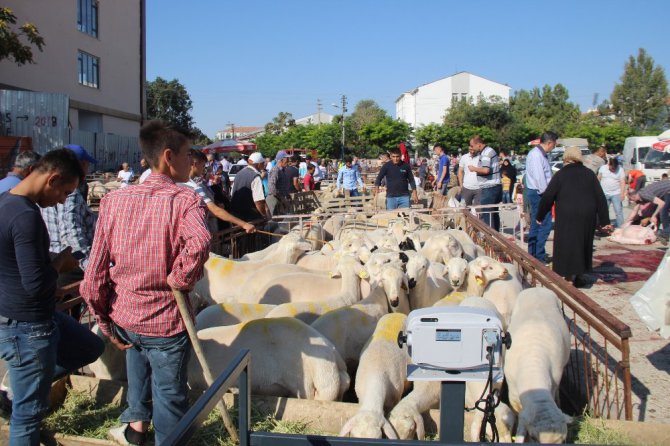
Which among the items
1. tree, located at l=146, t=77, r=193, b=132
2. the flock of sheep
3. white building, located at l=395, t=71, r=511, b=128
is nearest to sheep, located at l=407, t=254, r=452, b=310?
the flock of sheep

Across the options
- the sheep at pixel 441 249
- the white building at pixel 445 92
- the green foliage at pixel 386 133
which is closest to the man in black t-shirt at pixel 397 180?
the sheep at pixel 441 249

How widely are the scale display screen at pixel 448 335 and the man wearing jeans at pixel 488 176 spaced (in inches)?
344

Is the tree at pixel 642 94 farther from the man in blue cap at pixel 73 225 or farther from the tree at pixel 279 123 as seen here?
the man in blue cap at pixel 73 225

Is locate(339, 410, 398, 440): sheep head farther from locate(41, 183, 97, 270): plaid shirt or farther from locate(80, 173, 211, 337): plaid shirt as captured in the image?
locate(41, 183, 97, 270): plaid shirt

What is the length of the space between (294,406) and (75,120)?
2667 centimetres

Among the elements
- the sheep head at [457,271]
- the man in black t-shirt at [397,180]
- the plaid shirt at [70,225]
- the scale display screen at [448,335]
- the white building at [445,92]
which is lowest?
the sheep head at [457,271]

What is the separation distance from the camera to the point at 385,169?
11.9 metres

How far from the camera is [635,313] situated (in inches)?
287

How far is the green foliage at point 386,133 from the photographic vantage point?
2391 inches

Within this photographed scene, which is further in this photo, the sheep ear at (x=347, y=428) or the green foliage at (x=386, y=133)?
the green foliage at (x=386, y=133)

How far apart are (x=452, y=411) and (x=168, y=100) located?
7249 cm

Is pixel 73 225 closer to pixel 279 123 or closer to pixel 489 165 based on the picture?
pixel 489 165

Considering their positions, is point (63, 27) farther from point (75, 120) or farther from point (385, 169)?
point (385, 169)

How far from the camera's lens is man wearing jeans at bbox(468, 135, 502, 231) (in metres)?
10.5
